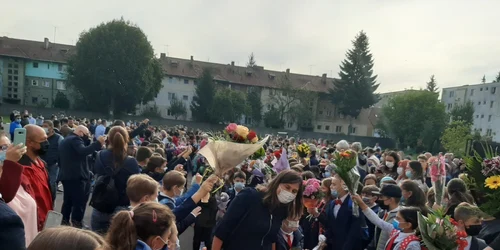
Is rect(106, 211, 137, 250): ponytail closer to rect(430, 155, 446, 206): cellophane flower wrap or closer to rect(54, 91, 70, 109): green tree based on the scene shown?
rect(430, 155, 446, 206): cellophane flower wrap

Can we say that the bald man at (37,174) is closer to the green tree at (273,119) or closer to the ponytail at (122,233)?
the ponytail at (122,233)

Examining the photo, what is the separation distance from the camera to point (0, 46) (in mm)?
65938

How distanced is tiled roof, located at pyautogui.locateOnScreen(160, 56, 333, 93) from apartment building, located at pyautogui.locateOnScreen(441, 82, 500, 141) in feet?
81.9

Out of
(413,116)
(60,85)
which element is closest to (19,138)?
(413,116)

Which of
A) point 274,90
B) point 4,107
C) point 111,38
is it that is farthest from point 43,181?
point 274,90

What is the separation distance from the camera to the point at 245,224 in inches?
156

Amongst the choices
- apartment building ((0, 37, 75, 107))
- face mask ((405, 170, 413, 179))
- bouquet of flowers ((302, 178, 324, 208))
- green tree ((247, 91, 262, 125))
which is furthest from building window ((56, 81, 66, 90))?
bouquet of flowers ((302, 178, 324, 208))

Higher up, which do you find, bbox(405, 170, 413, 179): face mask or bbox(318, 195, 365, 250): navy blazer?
bbox(405, 170, 413, 179): face mask

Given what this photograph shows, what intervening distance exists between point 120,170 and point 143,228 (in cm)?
278

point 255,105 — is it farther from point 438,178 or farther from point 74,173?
point 438,178

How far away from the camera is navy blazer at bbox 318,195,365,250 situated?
16.1 feet

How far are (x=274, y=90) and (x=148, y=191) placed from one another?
67128mm

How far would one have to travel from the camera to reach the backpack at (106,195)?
16.8ft

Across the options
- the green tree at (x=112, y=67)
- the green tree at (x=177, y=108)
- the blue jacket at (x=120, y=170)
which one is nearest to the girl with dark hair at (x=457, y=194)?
the blue jacket at (x=120, y=170)
